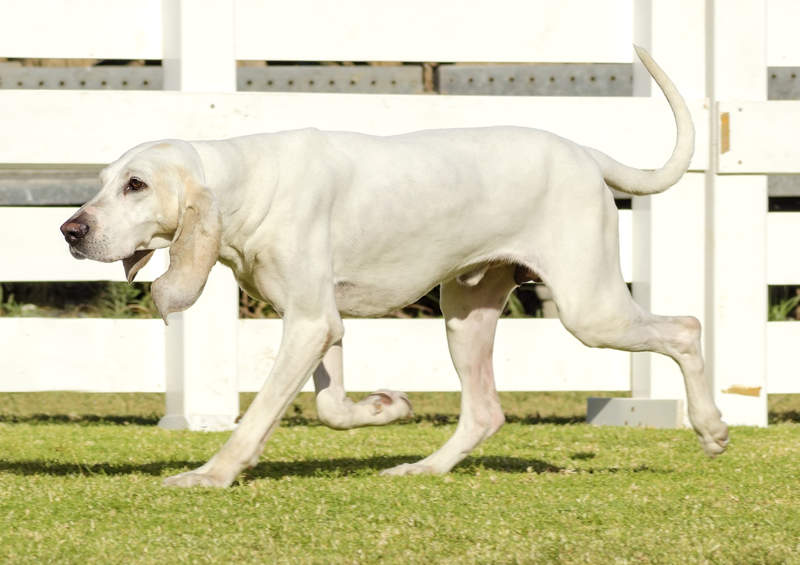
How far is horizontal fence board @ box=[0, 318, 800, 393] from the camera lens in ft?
18.7

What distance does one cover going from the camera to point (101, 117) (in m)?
5.43

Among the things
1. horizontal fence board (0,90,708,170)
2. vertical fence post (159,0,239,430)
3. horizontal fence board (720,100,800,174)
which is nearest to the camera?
horizontal fence board (0,90,708,170)

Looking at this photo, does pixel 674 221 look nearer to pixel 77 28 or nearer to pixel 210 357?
pixel 210 357

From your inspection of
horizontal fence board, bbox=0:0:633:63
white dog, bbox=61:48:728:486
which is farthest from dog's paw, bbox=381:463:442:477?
horizontal fence board, bbox=0:0:633:63

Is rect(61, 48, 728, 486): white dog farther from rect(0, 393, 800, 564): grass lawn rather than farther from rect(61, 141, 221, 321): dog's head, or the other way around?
rect(0, 393, 800, 564): grass lawn

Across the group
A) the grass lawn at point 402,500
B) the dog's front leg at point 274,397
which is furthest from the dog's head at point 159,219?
the grass lawn at point 402,500

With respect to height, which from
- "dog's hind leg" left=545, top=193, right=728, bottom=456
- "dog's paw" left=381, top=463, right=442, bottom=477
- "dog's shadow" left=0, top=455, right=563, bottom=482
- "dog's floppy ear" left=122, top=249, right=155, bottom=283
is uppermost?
"dog's floppy ear" left=122, top=249, right=155, bottom=283

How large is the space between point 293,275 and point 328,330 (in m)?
0.17

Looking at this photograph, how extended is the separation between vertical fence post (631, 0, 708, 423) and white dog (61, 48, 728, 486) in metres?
1.19

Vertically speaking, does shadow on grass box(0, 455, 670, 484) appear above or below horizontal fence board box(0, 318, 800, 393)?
below

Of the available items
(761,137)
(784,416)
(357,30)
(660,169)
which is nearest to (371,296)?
(660,169)

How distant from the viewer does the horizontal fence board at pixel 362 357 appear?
5691mm

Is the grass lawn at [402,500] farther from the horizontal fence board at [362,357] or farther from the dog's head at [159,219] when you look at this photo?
the dog's head at [159,219]

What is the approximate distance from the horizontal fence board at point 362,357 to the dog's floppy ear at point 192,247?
2033 mm
